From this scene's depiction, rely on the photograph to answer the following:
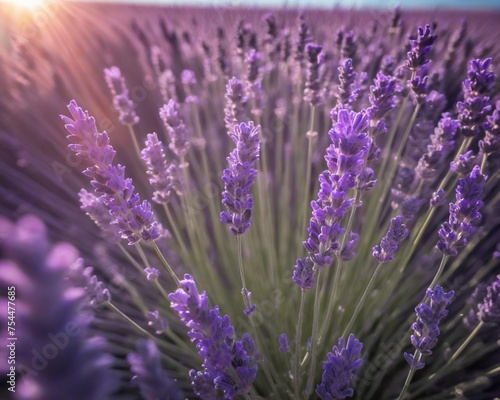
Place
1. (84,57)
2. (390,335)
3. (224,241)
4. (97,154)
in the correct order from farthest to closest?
(84,57) < (224,241) < (390,335) < (97,154)

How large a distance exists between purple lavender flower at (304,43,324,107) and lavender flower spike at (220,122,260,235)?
0.48 m

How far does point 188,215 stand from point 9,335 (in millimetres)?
979

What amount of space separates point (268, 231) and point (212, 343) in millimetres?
923

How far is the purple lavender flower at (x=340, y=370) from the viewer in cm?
87

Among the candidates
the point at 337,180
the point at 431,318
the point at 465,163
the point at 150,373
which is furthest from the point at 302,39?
the point at 150,373

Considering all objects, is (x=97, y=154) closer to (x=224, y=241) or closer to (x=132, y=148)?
(x=224, y=241)

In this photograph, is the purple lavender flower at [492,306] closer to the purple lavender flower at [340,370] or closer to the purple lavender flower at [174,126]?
the purple lavender flower at [340,370]

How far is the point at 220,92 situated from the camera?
2.93 meters

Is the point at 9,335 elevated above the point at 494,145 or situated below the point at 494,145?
below

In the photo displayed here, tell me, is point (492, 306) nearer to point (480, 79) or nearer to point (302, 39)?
point (480, 79)

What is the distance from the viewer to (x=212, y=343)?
2.64 feet

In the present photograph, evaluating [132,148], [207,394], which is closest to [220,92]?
[132,148]

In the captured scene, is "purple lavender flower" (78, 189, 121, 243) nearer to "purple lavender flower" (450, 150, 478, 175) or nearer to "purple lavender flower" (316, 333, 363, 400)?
"purple lavender flower" (316, 333, 363, 400)

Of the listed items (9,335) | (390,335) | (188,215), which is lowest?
(390,335)
